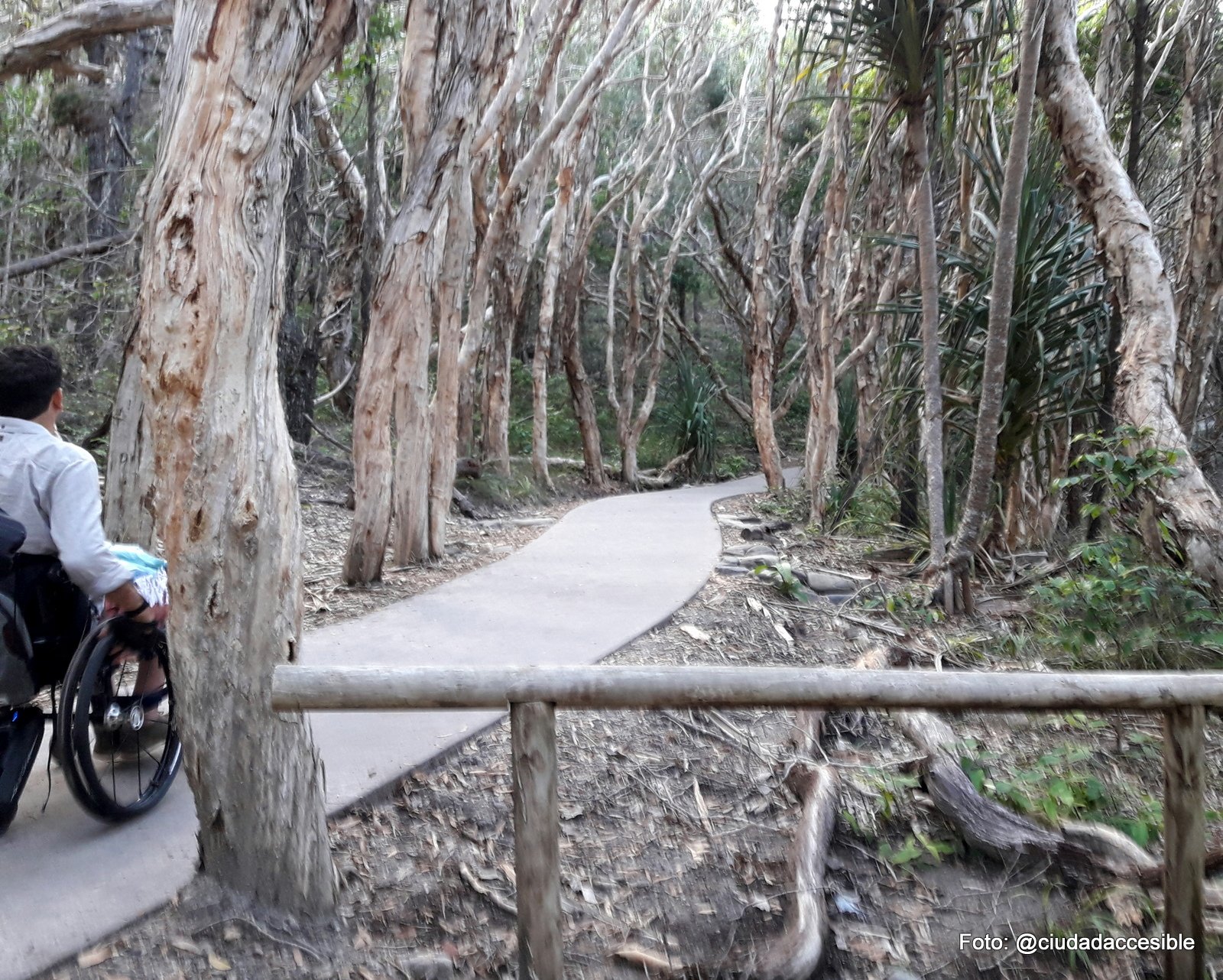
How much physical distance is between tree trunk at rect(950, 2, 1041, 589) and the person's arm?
4.79 m

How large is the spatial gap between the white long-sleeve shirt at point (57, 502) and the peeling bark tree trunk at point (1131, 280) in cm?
518

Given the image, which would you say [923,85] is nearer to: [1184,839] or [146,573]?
[1184,839]

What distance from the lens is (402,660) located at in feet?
15.9

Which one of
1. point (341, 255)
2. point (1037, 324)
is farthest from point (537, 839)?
point (341, 255)

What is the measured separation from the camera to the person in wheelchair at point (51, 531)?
287 centimetres

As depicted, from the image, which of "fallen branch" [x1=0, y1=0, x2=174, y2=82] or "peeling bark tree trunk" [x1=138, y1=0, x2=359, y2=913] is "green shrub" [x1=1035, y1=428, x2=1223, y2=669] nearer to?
"peeling bark tree trunk" [x1=138, y1=0, x2=359, y2=913]

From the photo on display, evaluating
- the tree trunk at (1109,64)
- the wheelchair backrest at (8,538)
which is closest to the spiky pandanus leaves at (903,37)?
the tree trunk at (1109,64)

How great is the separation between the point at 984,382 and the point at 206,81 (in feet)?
15.4

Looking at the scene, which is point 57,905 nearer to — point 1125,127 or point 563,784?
point 563,784

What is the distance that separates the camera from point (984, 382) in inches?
225

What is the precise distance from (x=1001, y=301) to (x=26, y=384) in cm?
496

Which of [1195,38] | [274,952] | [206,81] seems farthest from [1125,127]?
[274,952]

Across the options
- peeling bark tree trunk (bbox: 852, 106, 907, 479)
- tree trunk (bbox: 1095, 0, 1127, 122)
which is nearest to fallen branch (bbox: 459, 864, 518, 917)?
peeling bark tree trunk (bbox: 852, 106, 907, 479)

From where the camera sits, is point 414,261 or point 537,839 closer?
point 537,839
